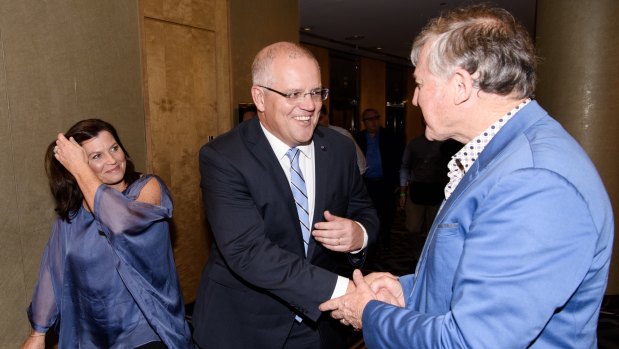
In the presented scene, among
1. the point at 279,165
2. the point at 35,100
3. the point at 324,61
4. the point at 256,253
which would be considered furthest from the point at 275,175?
the point at 324,61

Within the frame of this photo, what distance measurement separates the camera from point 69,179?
78.5 inches

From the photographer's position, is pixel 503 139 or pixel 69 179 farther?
pixel 69 179

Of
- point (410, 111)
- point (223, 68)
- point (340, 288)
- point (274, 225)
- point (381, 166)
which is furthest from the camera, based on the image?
point (410, 111)

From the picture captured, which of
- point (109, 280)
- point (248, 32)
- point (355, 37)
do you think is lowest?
point (109, 280)

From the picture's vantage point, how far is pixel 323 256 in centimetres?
182

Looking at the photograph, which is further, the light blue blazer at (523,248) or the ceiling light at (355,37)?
the ceiling light at (355,37)

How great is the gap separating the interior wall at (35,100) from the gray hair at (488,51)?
2849 millimetres

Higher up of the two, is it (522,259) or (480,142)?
(480,142)

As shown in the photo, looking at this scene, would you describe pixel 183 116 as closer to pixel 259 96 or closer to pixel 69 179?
pixel 69 179

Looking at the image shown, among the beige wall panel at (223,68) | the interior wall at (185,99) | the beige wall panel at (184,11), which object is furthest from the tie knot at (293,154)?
the beige wall panel at (223,68)

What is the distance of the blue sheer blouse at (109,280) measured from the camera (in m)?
1.78

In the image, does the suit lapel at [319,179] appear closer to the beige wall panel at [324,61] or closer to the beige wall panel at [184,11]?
the beige wall panel at [184,11]

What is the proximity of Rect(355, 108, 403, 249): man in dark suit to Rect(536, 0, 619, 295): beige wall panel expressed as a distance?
2.17m

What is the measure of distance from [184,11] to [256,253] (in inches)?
128
